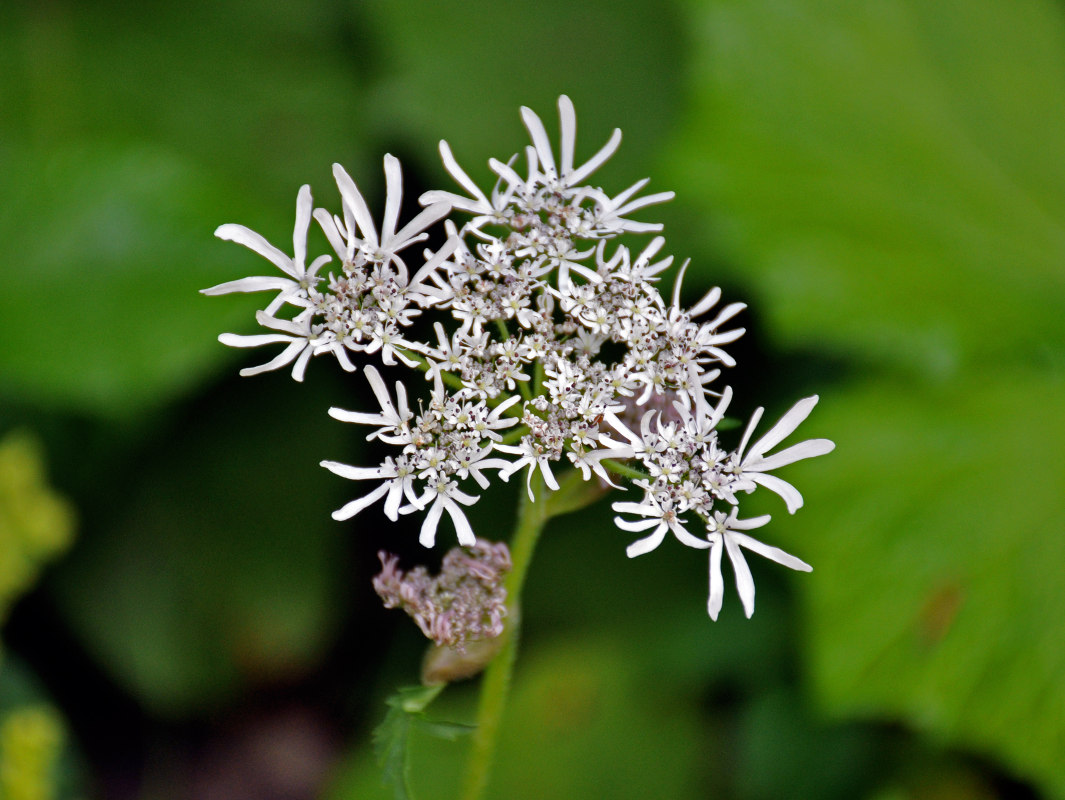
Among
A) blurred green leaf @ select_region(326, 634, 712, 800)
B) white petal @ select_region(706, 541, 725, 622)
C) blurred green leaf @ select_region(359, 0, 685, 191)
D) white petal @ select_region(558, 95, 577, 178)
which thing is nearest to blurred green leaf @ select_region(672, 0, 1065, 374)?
blurred green leaf @ select_region(359, 0, 685, 191)

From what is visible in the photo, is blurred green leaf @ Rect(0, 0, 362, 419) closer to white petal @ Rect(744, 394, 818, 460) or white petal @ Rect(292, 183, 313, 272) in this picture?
white petal @ Rect(292, 183, 313, 272)

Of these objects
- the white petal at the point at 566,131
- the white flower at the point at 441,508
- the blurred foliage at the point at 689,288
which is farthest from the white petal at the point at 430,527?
the blurred foliage at the point at 689,288

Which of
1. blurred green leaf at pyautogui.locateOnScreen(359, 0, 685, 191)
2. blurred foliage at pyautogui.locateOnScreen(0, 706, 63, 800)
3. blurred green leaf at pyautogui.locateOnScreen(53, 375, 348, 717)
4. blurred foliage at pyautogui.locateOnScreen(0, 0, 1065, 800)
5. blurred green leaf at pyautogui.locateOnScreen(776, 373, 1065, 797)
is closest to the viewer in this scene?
blurred foliage at pyautogui.locateOnScreen(0, 706, 63, 800)

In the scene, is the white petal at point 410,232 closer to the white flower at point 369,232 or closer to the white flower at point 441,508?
the white flower at point 369,232

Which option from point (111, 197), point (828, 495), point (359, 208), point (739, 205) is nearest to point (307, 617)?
point (111, 197)

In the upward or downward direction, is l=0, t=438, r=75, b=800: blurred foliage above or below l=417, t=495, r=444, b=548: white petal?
below

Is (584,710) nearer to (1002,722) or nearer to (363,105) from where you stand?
(1002,722)

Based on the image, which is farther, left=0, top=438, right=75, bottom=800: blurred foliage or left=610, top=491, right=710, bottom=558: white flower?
left=0, top=438, right=75, bottom=800: blurred foliage
